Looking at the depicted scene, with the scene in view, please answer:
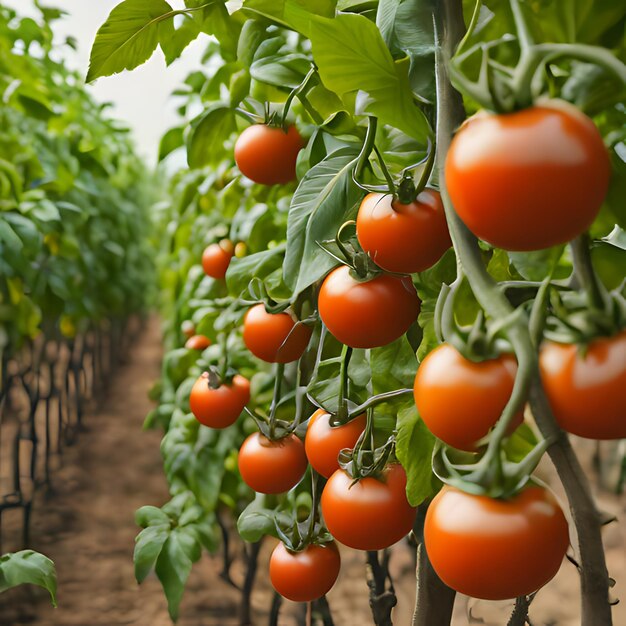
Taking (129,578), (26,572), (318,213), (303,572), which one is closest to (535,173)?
(318,213)

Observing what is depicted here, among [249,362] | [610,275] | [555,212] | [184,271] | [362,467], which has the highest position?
[555,212]

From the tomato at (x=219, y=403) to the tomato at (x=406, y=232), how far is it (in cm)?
57

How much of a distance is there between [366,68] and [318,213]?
17 cm

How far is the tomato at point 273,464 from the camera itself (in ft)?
2.81

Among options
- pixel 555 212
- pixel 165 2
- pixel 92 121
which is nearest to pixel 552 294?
pixel 555 212

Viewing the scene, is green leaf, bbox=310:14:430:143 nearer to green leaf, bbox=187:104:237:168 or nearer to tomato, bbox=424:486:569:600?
tomato, bbox=424:486:569:600

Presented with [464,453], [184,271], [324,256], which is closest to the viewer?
[464,453]

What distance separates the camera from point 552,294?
41 centimetres

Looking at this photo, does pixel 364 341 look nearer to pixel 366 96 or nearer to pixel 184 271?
pixel 366 96

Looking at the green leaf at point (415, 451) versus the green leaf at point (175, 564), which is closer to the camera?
the green leaf at point (415, 451)

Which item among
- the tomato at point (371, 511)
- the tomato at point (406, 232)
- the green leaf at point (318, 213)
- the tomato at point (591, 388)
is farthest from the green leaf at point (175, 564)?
the tomato at point (591, 388)

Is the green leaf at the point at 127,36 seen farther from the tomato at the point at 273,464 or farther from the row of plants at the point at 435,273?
the tomato at the point at 273,464

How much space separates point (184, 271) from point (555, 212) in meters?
2.26

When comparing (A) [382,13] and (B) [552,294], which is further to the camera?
(A) [382,13]
